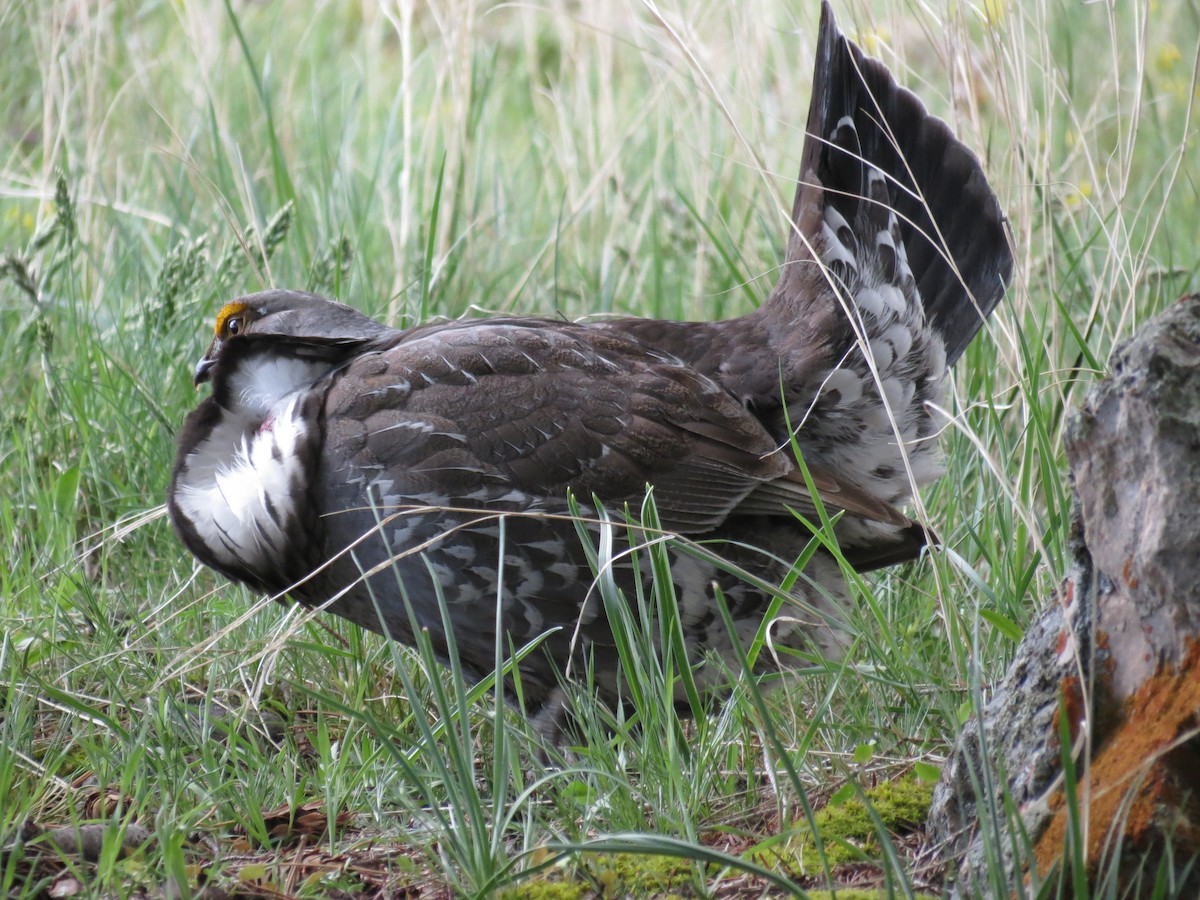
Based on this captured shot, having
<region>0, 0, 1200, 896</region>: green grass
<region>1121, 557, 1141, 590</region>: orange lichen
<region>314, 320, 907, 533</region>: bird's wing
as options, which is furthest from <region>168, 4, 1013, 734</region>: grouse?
<region>1121, 557, 1141, 590</region>: orange lichen

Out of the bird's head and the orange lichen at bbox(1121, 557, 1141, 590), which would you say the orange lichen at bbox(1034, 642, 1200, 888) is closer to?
the orange lichen at bbox(1121, 557, 1141, 590)

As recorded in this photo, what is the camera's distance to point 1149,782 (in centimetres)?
157

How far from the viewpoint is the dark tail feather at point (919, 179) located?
327 cm

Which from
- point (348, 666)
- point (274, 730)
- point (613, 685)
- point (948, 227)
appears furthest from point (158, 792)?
point (948, 227)

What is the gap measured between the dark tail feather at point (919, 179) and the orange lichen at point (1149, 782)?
1742mm

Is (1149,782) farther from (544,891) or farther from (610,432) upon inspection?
(610,432)

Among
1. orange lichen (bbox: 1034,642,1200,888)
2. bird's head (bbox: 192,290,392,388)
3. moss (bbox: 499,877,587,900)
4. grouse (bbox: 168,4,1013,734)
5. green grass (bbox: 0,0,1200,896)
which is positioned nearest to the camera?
orange lichen (bbox: 1034,642,1200,888)

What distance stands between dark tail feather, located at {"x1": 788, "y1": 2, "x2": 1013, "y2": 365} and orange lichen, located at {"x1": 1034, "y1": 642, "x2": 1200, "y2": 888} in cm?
174

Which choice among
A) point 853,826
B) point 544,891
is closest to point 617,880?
point 544,891

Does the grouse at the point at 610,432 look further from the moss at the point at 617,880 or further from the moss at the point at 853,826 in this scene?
the moss at the point at 617,880

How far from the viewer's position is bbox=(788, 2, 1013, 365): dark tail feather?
3.27 meters

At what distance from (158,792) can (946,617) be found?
1.49m

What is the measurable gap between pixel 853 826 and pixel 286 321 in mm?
1910

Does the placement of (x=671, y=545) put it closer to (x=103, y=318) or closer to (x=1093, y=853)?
(x=1093, y=853)
